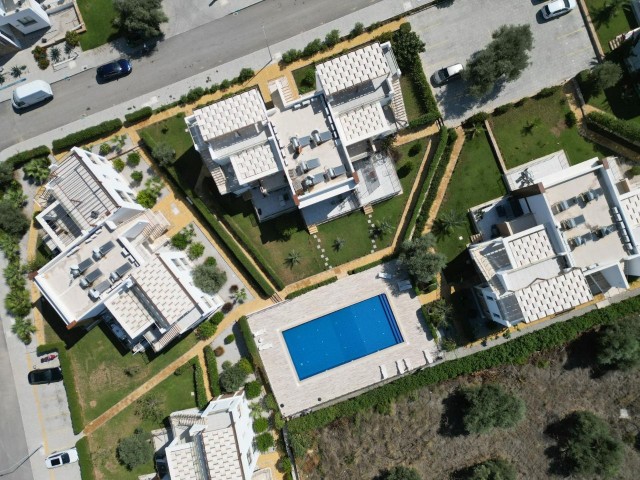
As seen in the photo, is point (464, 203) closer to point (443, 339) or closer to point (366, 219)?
point (366, 219)

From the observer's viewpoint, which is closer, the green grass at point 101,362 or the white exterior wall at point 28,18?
the white exterior wall at point 28,18

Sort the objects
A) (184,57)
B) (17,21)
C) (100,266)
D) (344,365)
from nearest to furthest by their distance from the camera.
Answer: (100,266), (17,21), (184,57), (344,365)

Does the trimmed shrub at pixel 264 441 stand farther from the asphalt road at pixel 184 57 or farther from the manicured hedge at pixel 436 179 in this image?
the asphalt road at pixel 184 57

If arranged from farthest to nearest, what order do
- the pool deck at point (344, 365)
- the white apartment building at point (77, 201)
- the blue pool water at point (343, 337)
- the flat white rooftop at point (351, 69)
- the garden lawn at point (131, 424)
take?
the blue pool water at point (343, 337)
the pool deck at point (344, 365)
the garden lawn at point (131, 424)
the white apartment building at point (77, 201)
the flat white rooftop at point (351, 69)

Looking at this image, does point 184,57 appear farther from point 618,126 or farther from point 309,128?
point 618,126

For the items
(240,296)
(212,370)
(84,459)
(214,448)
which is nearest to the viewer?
(214,448)

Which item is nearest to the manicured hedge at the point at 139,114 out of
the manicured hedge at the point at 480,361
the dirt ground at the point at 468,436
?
the manicured hedge at the point at 480,361

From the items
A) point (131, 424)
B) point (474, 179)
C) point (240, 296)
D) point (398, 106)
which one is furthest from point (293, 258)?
point (131, 424)
